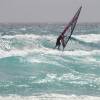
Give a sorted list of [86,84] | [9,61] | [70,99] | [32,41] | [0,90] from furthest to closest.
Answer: [32,41], [9,61], [86,84], [0,90], [70,99]

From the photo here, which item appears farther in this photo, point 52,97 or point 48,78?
point 48,78

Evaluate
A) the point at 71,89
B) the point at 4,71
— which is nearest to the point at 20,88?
the point at 71,89

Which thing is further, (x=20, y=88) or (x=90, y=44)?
(x=90, y=44)

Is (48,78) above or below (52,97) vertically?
below

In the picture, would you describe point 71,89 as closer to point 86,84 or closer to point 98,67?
point 86,84

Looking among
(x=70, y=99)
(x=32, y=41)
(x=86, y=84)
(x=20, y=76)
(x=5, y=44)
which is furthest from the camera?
(x=32, y=41)

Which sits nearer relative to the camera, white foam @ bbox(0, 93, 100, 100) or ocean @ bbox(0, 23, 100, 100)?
white foam @ bbox(0, 93, 100, 100)

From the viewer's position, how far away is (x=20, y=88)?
67.3 feet

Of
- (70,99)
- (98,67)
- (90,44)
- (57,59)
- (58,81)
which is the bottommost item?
(90,44)

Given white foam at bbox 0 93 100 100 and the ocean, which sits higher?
white foam at bbox 0 93 100 100

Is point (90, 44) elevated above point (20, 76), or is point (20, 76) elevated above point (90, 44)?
point (20, 76)

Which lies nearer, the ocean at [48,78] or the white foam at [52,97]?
the white foam at [52,97]

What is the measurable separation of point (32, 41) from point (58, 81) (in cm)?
2566

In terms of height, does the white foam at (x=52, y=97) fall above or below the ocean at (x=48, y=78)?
above
